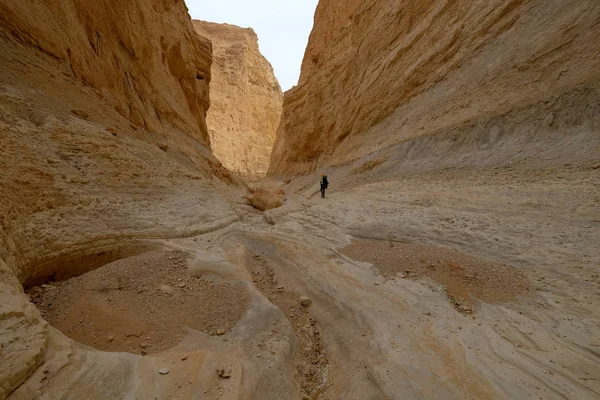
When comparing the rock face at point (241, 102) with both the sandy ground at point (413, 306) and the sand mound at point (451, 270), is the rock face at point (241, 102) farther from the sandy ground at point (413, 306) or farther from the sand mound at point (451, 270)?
the sand mound at point (451, 270)

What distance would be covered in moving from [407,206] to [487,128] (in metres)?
4.26

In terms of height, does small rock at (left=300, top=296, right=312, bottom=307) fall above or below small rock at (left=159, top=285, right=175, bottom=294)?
below

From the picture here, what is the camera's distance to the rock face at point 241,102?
37312mm

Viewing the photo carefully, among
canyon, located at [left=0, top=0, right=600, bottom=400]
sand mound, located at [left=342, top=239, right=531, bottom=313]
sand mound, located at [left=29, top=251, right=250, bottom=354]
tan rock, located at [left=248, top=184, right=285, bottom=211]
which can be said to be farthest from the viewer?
tan rock, located at [left=248, top=184, right=285, bottom=211]

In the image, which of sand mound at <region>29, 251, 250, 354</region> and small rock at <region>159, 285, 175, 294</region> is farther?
small rock at <region>159, 285, 175, 294</region>

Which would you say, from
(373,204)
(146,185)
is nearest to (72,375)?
(146,185)

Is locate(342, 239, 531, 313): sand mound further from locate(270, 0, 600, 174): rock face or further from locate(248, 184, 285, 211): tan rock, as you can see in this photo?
locate(248, 184, 285, 211): tan rock

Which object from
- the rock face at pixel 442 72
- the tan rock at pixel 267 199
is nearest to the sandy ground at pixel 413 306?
the rock face at pixel 442 72

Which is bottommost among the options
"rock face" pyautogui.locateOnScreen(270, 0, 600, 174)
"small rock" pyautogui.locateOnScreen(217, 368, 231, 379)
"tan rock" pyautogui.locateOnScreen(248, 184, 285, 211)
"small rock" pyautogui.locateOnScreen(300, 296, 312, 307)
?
"small rock" pyautogui.locateOnScreen(300, 296, 312, 307)

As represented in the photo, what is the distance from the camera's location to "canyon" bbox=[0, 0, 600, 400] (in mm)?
2234

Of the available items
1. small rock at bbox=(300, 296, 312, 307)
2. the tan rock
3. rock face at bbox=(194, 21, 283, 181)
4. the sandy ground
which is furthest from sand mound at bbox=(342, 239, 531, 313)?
rock face at bbox=(194, 21, 283, 181)

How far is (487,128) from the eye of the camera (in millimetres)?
8312

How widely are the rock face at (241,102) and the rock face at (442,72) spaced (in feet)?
55.4

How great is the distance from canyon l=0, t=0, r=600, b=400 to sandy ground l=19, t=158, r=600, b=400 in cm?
2
